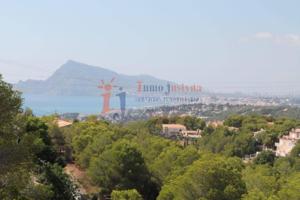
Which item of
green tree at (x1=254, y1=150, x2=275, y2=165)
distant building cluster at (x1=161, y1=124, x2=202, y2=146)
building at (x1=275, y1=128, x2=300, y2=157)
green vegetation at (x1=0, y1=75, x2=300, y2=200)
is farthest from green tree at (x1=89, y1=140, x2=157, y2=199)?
distant building cluster at (x1=161, y1=124, x2=202, y2=146)

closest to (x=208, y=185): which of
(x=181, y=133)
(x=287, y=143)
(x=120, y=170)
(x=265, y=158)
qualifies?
(x=120, y=170)

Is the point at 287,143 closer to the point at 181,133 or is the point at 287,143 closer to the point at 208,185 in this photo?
the point at 181,133

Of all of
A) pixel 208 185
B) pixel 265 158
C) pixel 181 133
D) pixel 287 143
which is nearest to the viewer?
pixel 208 185

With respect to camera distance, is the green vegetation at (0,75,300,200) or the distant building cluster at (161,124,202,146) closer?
the green vegetation at (0,75,300,200)

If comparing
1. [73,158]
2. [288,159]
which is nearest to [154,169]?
[73,158]

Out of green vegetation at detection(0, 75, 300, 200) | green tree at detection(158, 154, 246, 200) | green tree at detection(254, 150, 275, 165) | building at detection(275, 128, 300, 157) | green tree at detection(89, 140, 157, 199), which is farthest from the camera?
building at detection(275, 128, 300, 157)

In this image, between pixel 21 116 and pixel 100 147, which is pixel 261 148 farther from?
pixel 21 116

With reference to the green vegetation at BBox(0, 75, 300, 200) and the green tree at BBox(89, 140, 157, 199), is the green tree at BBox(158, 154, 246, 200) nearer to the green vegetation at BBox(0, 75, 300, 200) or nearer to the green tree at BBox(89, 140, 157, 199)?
the green vegetation at BBox(0, 75, 300, 200)

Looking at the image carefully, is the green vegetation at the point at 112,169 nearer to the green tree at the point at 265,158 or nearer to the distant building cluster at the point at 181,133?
the green tree at the point at 265,158
